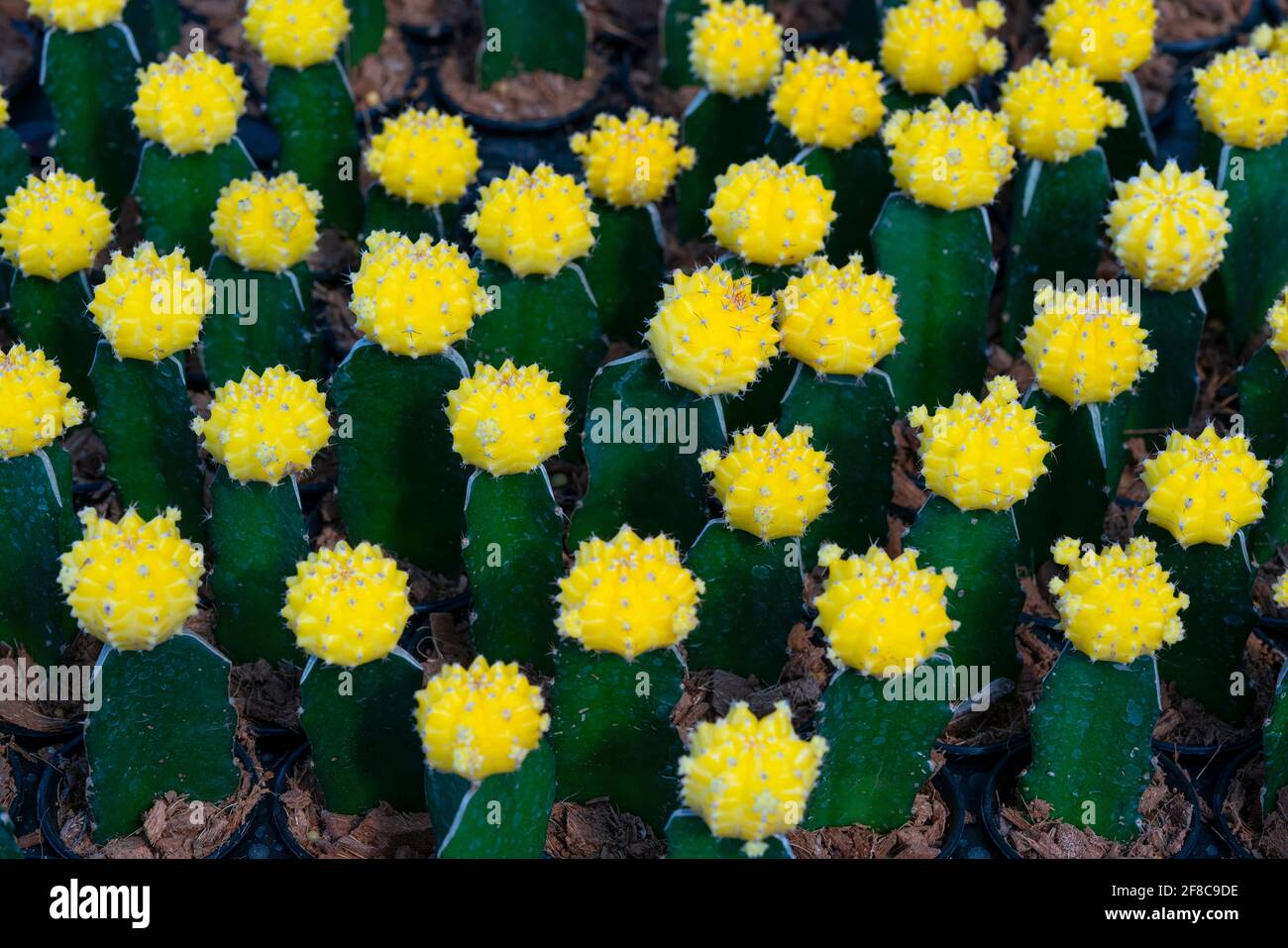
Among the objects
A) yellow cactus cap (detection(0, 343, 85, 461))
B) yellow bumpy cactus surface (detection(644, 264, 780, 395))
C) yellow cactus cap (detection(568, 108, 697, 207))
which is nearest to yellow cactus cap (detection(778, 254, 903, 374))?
yellow bumpy cactus surface (detection(644, 264, 780, 395))

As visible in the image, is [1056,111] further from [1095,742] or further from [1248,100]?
[1095,742]

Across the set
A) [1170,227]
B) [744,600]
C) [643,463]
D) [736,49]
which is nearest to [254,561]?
[643,463]

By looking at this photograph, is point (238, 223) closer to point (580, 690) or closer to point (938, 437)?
point (580, 690)

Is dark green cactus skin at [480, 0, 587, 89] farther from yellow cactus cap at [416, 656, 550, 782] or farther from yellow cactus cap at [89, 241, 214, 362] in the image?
yellow cactus cap at [416, 656, 550, 782]

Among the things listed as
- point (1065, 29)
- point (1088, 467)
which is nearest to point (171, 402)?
point (1088, 467)

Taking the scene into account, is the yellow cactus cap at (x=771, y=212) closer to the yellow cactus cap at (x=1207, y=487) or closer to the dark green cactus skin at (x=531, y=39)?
the yellow cactus cap at (x=1207, y=487)

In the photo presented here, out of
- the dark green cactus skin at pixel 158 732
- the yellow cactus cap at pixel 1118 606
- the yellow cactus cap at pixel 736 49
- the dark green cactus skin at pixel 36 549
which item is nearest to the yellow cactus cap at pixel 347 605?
the dark green cactus skin at pixel 158 732
